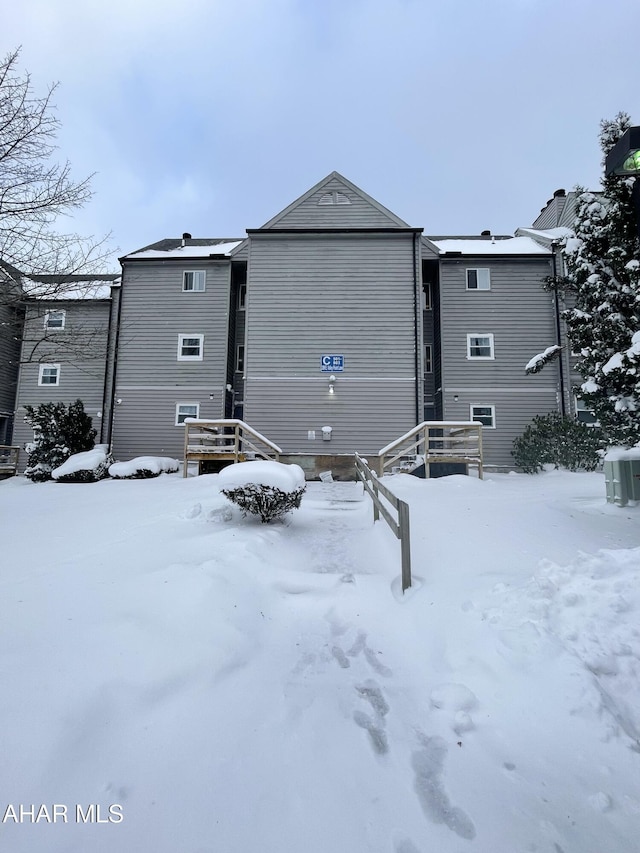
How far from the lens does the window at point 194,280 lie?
18.5 m

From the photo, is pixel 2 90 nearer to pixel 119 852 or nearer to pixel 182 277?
pixel 119 852

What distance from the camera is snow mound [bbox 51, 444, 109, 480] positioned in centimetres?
1213

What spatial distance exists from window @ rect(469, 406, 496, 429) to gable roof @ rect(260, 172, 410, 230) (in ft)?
25.9

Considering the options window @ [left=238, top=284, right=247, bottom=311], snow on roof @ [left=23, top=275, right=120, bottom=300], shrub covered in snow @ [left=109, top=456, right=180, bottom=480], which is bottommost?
shrub covered in snow @ [left=109, top=456, right=180, bottom=480]

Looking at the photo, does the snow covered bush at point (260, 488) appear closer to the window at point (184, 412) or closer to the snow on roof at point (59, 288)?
the snow on roof at point (59, 288)

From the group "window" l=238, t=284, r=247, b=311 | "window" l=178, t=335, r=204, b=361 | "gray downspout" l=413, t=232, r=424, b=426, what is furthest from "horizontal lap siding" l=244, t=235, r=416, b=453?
"window" l=238, t=284, r=247, b=311

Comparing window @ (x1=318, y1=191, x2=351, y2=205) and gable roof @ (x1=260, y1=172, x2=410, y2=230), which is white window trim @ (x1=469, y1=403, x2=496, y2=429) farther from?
window @ (x1=318, y1=191, x2=351, y2=205)

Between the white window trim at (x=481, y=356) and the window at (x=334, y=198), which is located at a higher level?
the window at (x=334, y=198)

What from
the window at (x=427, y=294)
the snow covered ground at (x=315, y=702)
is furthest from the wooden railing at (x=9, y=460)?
the window at (x=427, y=294)

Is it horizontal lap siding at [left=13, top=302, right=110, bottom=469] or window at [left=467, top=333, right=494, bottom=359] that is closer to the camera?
window at [left=467, top=333, right=494, bottom=359]

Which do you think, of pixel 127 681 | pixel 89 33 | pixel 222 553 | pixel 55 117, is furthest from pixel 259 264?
pixel 127 681

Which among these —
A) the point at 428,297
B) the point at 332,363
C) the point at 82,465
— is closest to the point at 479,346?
the point at 428,297

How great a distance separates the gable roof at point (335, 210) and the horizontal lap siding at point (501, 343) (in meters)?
4.13

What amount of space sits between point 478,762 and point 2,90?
979cm
